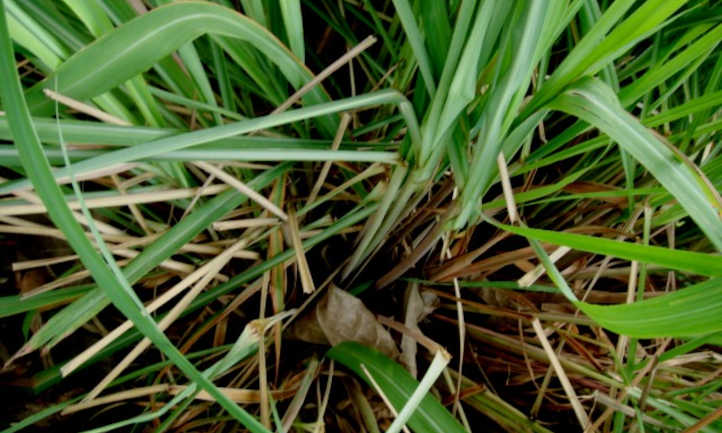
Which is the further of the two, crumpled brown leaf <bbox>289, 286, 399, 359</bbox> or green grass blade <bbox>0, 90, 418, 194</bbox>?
crumpled brown leaf <bbox>289, 286, 399, 359</bbox>

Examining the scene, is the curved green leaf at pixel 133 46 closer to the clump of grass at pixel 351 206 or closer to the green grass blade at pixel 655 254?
the clump of grass at pixel 351 206

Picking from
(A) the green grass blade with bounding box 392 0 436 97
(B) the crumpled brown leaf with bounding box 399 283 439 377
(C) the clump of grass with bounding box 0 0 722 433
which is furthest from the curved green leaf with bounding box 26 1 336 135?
(B) the crumpled brown leaf with bounding box 399 283 439 377

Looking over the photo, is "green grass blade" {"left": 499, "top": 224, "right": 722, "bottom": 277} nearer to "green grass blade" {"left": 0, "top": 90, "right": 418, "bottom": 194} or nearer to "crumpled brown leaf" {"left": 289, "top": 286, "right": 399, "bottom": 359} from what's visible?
"green grass blade" {"left": 0, "top": 90, "right": 418, "bottom": 194}

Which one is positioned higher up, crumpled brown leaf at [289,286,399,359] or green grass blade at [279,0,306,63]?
green grass blade at [279,0,306,63]

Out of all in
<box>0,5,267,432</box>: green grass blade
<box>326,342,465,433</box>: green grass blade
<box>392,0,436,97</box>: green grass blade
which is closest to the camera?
<box>0,5,267,432</box>: green grass blade

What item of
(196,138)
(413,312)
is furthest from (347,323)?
(196,138)

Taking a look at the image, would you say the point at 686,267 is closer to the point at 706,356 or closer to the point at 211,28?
the point at 211,28

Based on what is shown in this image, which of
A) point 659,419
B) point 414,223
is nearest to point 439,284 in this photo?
point 414,223

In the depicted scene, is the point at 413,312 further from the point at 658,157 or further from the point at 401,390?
the point at 658,157
